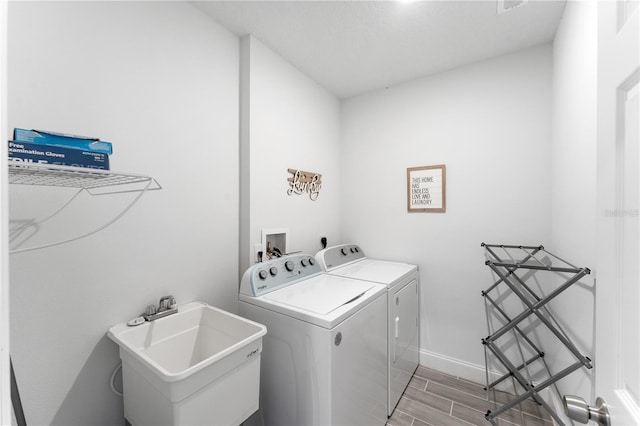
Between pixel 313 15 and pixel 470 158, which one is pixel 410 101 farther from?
pixel 313 15

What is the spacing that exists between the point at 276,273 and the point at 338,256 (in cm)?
73

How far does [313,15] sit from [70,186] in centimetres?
157

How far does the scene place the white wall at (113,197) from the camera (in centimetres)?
98

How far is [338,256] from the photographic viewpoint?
221 centimetres

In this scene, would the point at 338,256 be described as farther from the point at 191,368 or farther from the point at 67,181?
the point at 67,181

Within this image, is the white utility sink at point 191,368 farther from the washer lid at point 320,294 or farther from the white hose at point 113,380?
the washer lid at point 320,294

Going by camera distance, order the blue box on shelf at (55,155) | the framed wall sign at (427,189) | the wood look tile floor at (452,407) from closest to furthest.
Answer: the blue box on shelf at (55,155) → the wood look tile floor at (452,407) → the framed wall sign at (427,189)

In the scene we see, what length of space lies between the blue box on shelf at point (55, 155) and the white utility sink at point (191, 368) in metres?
0.72

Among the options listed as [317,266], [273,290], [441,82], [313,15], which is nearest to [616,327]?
[273,290]

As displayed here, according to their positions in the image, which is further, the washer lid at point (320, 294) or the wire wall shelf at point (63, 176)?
the washer lid at point (320, 294)

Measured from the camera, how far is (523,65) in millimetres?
1877

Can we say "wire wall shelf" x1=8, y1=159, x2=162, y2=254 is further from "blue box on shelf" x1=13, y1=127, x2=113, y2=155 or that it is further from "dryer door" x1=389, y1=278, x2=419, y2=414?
"dryer door" x1=389, y1=278, x2=419, y2=414

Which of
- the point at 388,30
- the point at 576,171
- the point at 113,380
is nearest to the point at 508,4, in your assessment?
the point at 388,30

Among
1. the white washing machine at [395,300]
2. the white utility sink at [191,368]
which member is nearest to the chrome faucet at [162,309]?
the white utility sink at [191,368]
